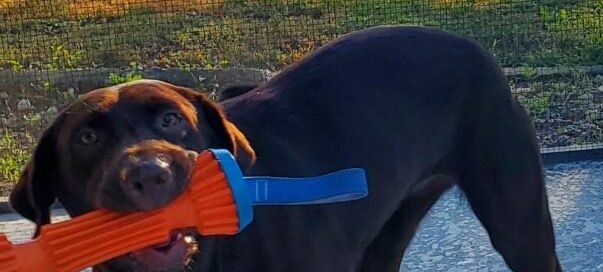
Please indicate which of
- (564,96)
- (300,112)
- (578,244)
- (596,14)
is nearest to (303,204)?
(300,112)

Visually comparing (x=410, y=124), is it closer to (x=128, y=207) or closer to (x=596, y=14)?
(x=128, y=207)

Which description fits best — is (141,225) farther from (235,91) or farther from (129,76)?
(129,76)

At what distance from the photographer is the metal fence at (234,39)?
21.9ft

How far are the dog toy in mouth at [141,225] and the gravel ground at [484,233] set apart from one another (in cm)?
173

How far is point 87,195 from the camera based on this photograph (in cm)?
281

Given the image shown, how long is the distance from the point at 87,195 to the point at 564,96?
153 inches

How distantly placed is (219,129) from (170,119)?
0.22 metres

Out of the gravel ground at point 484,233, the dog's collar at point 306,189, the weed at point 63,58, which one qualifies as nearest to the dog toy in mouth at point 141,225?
the dog's collar at point 306,189

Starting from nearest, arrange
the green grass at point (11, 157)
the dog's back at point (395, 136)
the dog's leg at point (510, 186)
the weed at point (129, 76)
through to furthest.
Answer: the dog's back at point (395, 136)
the dog's leg at point (510, 186)
the green grass at point (11, 157)
the weed at point (129, 76)

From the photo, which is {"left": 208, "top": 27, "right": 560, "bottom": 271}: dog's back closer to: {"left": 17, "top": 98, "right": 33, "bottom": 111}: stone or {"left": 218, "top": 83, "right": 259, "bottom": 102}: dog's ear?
{"left": 218, "top": 83, "right": 259, "bottom": 102}: dog's ear

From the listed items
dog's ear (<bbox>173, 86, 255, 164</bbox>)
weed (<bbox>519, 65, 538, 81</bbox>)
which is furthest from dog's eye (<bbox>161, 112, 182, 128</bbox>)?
weed (<bbox>519, 65, 538, 81</bbox>)

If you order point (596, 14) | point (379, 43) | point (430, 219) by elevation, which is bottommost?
point (430, 219)

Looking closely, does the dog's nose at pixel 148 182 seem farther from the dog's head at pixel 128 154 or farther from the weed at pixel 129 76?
the weed at pixel 129 76

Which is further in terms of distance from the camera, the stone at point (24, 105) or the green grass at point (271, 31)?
the green grass at point (271, 31)
